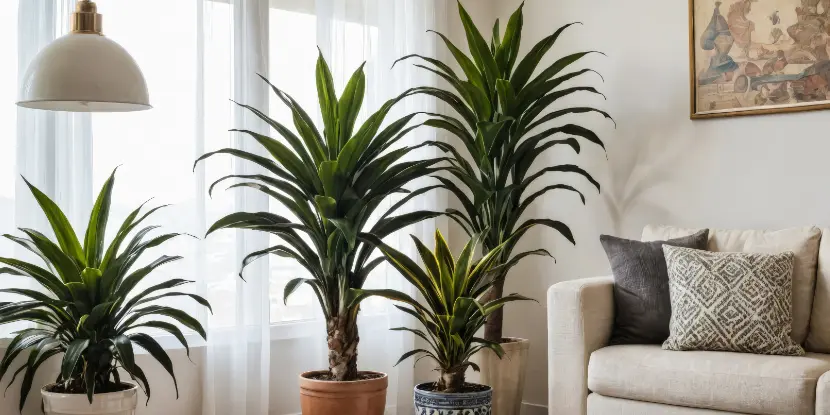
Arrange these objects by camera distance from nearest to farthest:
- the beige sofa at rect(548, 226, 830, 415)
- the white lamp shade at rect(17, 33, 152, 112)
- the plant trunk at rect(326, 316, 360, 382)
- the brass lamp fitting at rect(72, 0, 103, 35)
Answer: the white lamp shade at rect(17, 33, 152, 112) → the brass lamp fitting at rect(72, 0, 103, 35) → the beige sofa at rect(548, 226, 830, 415) → the plant trunk at rect(326, 316, 360, 382)

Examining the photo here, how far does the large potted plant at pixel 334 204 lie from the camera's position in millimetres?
3250

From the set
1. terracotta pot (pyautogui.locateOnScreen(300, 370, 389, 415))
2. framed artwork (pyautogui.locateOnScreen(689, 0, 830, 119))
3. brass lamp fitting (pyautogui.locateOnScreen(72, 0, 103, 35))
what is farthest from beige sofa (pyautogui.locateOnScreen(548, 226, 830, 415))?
brass lamp fitting (pyautogui.locateOnScreen(72, 0, 103, 35))

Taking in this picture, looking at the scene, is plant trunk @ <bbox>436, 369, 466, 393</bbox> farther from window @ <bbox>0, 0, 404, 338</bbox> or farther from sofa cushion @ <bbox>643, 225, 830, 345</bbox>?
sofa cushion @ <bbox>643, 225, 830, 345</bbox>

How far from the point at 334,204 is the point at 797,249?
5.77 feet

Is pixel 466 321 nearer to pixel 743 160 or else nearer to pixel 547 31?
pixel 743 160

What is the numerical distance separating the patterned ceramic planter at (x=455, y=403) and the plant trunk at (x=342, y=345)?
31cm

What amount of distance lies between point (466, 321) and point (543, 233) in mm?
1470

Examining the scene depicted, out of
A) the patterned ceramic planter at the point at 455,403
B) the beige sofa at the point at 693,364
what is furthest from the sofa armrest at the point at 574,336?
the patterned ceramic planter at the point at 455,403

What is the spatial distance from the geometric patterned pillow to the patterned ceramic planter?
72 cm

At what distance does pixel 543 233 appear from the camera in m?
4.62

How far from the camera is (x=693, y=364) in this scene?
3.10 metres

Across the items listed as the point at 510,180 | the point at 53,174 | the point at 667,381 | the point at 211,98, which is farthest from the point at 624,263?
the point at 53,174

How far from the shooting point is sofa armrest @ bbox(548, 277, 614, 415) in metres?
3.43

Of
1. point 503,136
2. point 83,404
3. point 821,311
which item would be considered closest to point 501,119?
point 503,136
